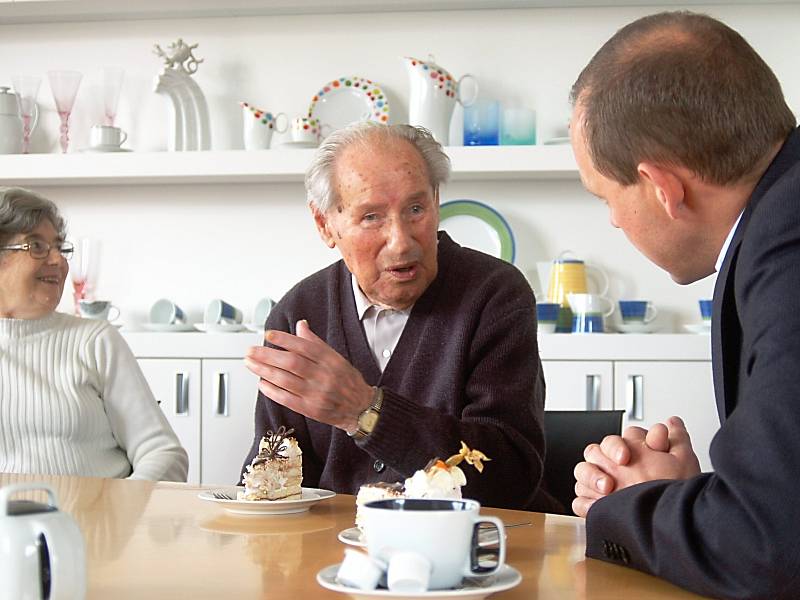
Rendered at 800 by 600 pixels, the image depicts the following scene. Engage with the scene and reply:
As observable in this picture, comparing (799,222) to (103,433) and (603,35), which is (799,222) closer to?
(103,433)

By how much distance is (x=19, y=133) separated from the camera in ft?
13.4

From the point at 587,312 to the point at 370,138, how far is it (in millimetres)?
1785

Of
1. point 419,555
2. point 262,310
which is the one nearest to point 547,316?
point 262,310

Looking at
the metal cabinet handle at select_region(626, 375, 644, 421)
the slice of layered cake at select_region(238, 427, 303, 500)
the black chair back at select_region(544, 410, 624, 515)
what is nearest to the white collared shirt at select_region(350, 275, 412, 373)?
the black chair back at select_region(544, 410, 624, 515)

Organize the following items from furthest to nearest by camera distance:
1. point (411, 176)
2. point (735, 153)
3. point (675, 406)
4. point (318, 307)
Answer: point (675, 406)
point (318, 307)
point (411, 176)
point (735, 153)

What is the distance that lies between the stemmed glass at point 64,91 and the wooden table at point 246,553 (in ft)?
8.85

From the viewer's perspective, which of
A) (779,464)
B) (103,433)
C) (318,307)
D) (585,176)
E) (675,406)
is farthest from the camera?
(675,406)

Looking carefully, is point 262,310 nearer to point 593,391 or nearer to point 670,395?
point 593,391

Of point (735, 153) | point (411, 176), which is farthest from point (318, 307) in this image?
point (735, 153)

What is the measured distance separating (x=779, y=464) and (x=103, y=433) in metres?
1.86

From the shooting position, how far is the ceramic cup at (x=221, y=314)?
3.84m

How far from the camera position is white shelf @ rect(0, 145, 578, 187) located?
3.70m

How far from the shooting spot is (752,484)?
98cm

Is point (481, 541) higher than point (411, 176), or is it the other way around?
point (411, 176)
